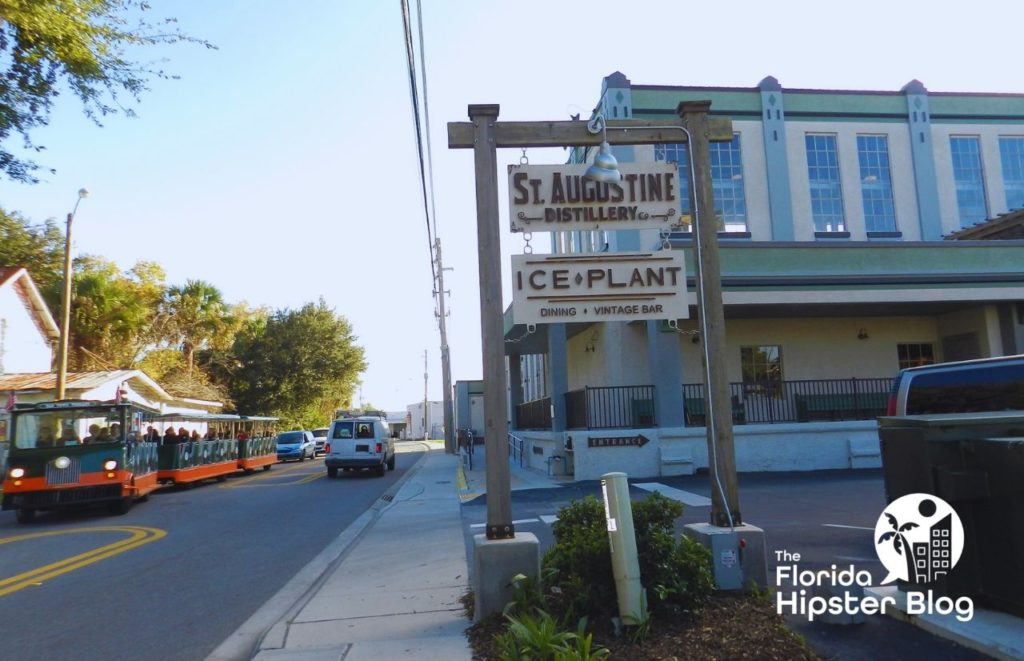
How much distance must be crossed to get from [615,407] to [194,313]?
31030 millimetres

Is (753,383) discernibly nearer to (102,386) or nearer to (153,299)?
(102,386)

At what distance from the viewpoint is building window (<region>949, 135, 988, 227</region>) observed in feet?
76.5

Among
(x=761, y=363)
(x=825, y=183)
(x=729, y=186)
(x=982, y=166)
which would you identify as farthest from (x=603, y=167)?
(x=982, y=166)

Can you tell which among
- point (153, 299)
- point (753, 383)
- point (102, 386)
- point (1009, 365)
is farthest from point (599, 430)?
point (153, 299)

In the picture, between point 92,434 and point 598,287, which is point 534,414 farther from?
point 598,287

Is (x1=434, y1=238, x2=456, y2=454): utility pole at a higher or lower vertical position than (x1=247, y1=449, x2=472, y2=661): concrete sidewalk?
higher

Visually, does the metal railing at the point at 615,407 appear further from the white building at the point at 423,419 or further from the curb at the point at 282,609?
the white building at the point at 423,419

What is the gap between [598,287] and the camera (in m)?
6.36

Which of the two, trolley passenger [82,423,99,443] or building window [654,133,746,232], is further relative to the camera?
building window [654,133,746,232]

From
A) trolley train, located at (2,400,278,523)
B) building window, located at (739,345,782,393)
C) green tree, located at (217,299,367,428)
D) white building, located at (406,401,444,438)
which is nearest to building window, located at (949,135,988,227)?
building window, located at (739,345,782,393)

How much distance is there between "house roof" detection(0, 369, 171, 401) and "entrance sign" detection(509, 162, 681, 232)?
24.7 metres

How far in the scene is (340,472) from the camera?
1090 inches

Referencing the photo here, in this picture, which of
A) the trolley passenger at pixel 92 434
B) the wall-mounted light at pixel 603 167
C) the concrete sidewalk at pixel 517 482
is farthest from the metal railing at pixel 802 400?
the trolley passenger at pixel 92 434

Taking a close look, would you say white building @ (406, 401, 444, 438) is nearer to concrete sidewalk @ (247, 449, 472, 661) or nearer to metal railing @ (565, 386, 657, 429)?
metal railing @ (565, 386, 657, 429)
